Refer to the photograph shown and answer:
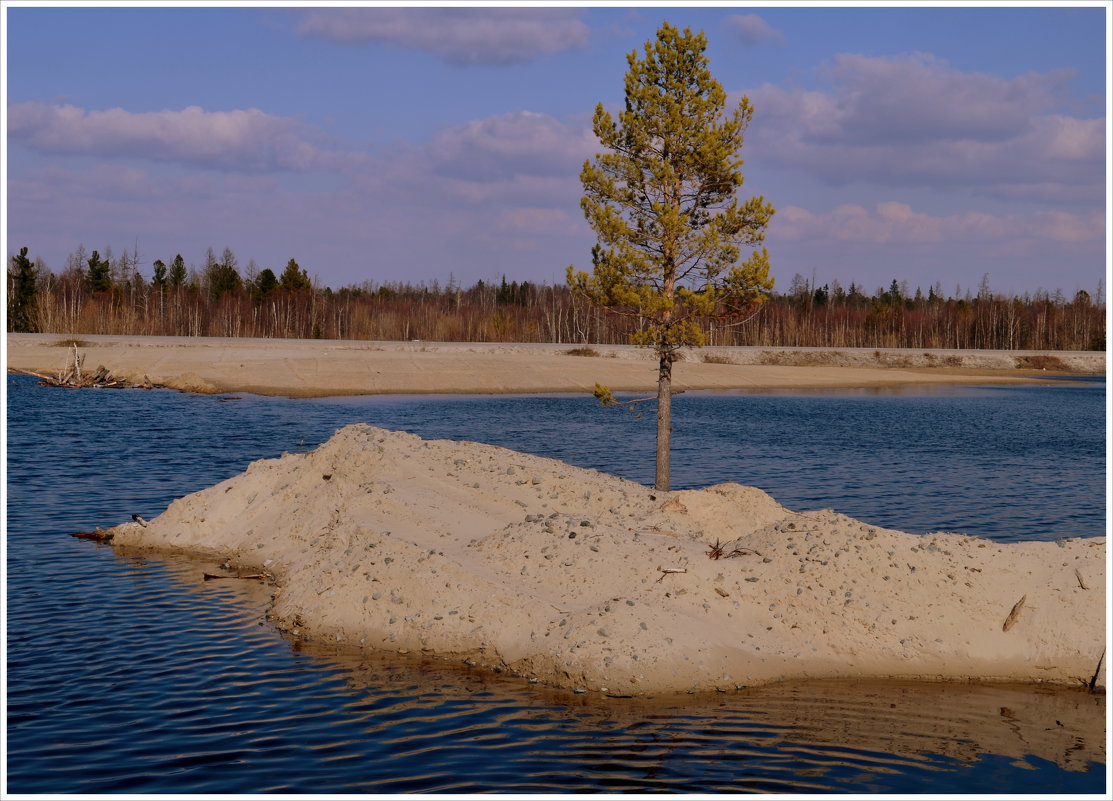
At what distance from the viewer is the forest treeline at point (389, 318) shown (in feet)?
358

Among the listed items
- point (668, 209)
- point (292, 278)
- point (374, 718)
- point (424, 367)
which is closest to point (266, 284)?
point (292, 278)

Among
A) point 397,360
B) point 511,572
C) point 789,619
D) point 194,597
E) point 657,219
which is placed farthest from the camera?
point 397,360

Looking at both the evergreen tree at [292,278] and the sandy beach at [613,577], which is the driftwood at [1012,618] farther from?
the evergreen tree at [292,278]

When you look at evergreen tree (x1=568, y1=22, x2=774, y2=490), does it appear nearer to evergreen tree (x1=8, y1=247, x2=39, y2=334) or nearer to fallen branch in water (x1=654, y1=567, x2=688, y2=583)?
fallen branch in water (x1=654, y1=567, x2=688, y2=583)

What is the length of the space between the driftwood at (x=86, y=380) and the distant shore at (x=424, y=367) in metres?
1.65

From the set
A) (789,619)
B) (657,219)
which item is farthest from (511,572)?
(657,219)

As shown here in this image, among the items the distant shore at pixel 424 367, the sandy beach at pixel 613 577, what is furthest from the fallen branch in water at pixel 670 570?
the distant shore at pixel 424 367

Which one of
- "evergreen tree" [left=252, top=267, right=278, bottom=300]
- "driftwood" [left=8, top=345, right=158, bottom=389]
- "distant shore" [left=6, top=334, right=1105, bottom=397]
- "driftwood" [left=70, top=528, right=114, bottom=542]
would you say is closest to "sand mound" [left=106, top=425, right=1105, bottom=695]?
"driftwood" [left=70, top=528, right=114, bottom=542]

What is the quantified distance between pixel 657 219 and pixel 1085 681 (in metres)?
15.3

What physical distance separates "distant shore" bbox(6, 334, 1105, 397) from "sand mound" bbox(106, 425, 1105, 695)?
157 feet

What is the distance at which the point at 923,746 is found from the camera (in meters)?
11.7

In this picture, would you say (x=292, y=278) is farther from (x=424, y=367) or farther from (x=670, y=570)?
(x=670, y=570)

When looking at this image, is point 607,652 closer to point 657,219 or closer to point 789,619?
point 789,619

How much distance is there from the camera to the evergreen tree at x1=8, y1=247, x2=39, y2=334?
4125 inches
